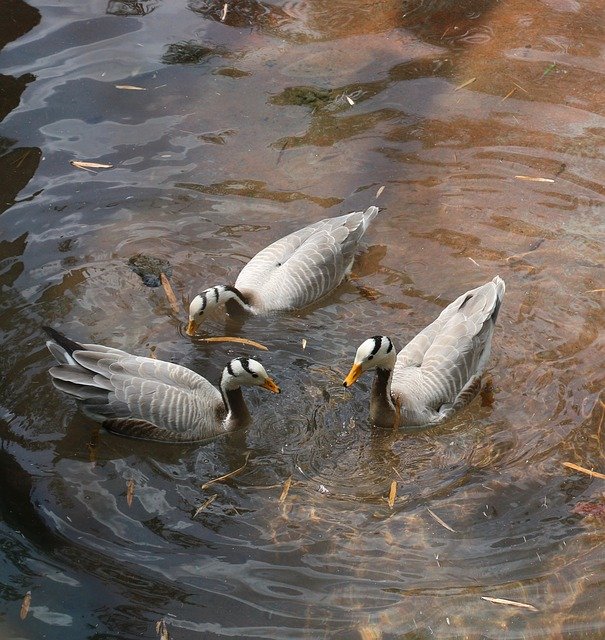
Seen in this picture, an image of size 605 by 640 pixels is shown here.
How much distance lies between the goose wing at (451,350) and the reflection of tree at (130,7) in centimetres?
627

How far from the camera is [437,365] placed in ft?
23.5

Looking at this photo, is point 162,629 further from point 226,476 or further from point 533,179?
point 533,179

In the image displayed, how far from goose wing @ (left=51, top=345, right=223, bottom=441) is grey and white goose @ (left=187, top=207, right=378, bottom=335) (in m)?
0.93

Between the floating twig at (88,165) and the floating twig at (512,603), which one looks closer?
the floating twig at (512,603)

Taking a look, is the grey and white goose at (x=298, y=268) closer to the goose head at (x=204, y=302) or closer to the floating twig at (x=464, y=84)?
the goose head at (x=204, y=302)

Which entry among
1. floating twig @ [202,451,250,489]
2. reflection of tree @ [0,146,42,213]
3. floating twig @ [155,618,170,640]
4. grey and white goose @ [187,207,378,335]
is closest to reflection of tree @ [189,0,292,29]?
reflection of tree @ [0,146,42,213]

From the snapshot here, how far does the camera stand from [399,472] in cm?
649

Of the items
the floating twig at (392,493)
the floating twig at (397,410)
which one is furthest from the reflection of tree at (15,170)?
the floating twig at (392,493)

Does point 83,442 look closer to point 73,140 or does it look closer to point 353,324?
point 353,324

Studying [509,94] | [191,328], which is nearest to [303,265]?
[191,328]

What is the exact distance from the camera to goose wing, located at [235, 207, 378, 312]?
8.04m

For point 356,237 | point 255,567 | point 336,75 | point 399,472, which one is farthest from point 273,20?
point 255,567

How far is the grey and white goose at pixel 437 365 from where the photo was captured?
6766 mm

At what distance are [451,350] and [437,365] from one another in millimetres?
166
